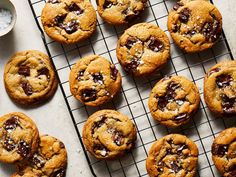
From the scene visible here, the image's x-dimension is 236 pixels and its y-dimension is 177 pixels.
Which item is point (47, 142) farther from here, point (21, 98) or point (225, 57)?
point (225, 57)

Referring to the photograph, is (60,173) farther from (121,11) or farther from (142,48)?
(121,11)

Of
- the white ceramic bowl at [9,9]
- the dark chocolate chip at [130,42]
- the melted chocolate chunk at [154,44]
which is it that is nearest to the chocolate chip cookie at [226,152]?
the melted chocolate chunk at [154,44]

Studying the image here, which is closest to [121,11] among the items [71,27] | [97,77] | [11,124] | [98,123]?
[71,27]

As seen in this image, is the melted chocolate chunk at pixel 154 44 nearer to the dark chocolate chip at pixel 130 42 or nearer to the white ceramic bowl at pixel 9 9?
the dark chocolate chip at pixel 130 42

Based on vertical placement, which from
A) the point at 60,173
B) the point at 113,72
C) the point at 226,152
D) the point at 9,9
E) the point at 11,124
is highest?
the point at 9,9

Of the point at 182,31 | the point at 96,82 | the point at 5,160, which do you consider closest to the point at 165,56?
the point at 182,31
